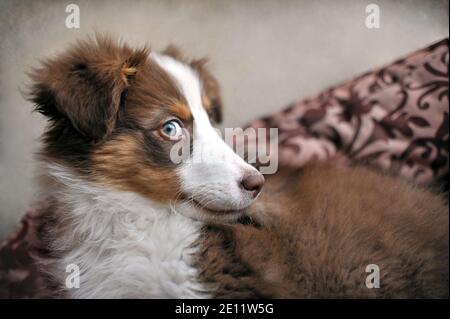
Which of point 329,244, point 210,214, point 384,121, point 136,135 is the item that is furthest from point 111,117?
point 384,121

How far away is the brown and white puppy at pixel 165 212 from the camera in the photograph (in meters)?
1.40

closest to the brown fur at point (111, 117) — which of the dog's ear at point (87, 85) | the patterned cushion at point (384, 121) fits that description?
the dog's ear at point (87, 85)

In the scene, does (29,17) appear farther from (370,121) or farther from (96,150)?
(370,121)

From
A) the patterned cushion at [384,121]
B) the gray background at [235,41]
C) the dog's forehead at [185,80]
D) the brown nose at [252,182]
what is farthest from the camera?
the patterned cushion at [384,121]

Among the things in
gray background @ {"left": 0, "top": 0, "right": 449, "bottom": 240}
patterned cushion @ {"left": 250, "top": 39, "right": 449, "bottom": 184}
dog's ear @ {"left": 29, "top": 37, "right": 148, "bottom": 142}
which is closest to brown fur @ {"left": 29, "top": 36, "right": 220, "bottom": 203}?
dog's ear @ {"left": 29, "top": 37, "right": 148, "bottom": 142}

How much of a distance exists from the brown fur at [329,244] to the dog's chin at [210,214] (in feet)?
0.10

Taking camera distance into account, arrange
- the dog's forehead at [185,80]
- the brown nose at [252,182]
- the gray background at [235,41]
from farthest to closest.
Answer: the gray background at [235,41] → the dog's forehead at [185,80] → the brown nose at [252,182]

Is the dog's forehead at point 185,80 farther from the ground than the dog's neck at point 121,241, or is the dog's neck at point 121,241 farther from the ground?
the dog's forehead at point 185,80

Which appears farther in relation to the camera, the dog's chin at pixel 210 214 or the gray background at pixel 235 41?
the gray background at pixel 235 41

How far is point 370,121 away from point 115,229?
1366 mm

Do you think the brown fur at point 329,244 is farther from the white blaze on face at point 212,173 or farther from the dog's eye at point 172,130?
the dog's eye at point 172,130

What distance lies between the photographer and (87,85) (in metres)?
1.42

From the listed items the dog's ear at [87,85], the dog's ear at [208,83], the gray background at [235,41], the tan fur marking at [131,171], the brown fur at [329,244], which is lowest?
the brown fur at [329,244]
